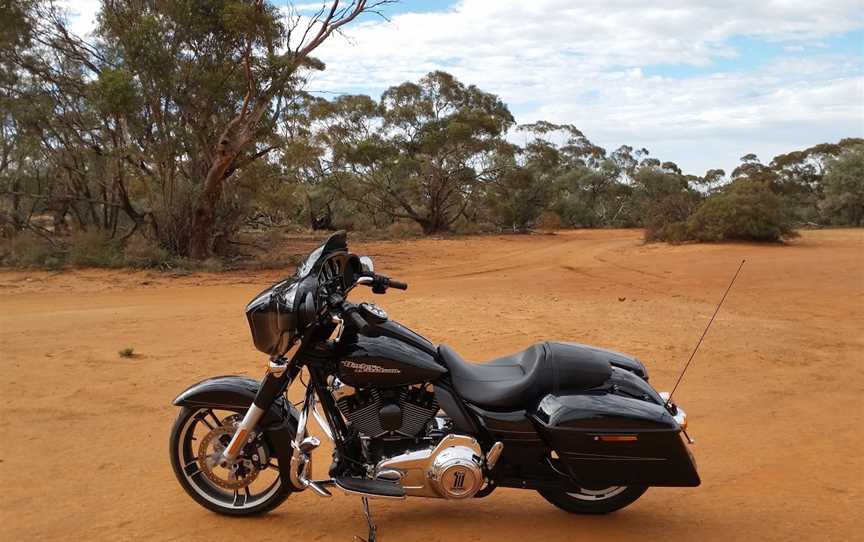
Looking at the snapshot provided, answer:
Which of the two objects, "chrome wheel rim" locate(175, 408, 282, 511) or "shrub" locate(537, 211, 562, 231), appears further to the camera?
"shrub" locate(537, 211, 562, 231)

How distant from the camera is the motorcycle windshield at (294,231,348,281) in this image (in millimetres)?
3284

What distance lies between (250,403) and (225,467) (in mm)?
381

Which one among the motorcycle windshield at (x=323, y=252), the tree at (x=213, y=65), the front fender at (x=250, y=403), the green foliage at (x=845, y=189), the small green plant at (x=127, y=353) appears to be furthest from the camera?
the green foliage at (x=845, y=189)

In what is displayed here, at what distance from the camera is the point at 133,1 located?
52.0ft

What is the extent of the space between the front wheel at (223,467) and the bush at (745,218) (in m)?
18.6

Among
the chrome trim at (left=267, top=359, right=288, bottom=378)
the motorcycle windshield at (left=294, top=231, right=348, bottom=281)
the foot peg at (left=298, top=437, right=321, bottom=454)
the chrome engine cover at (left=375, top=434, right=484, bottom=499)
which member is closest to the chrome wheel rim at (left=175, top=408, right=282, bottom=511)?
the foot peg at (left=298, top=437, right=321, bottom=454)

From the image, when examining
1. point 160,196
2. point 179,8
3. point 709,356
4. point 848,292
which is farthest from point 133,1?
point 848,292

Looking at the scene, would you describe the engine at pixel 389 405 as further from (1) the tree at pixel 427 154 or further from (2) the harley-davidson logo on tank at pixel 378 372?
(1) the tree at pixel 427 154

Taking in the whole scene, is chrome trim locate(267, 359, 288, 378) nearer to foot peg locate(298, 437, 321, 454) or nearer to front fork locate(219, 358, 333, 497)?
front fork locate(219, 358, 333, 497)

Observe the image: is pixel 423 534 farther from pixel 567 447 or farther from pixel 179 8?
pixel 179 8

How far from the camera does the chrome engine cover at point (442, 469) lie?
3209 mm

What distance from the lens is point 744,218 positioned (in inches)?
763

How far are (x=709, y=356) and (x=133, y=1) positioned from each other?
14.9 m

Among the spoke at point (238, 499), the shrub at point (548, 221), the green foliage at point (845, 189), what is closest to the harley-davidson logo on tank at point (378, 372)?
the spoke at point (238, 499)
